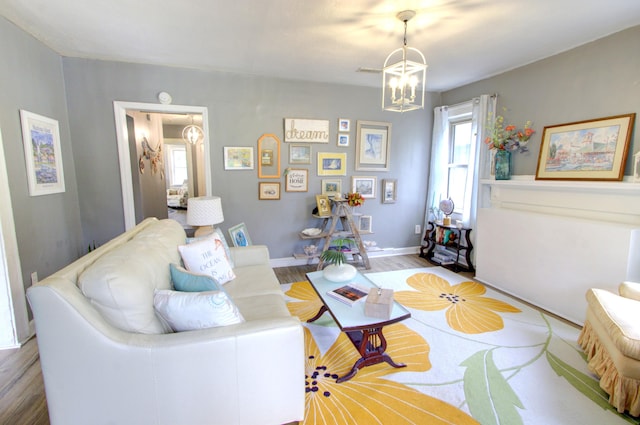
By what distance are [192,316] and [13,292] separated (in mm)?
1831

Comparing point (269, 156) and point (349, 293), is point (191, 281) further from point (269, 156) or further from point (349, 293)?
point (269, 156)

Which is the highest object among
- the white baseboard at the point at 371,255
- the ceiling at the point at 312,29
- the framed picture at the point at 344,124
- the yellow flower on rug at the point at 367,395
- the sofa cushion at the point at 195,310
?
the ceiling at the point at 312,29

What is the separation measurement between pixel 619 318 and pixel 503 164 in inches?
79.5

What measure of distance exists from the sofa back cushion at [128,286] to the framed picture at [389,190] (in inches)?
129

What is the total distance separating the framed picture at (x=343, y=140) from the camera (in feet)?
13.0

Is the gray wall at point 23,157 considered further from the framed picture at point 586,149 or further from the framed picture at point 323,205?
the framed picture at point 586,149

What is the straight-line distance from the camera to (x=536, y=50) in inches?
109

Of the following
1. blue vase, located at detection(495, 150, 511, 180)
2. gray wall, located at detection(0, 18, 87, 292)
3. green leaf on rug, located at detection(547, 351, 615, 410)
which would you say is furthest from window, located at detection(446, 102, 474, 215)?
gray wall, located at detection(0, 18, 87, 292)

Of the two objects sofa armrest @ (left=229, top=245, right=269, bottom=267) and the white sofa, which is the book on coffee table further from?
sofa armrest @ (left=229, top=245, right=269, bottom=267)

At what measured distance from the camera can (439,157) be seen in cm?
424

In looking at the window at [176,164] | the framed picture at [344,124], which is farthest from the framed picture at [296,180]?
the window at [176,164]

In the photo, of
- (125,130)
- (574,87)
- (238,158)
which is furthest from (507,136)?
(125,130)

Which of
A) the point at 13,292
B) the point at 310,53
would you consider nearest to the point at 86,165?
the point at 13,292

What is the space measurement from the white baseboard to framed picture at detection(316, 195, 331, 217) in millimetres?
743
